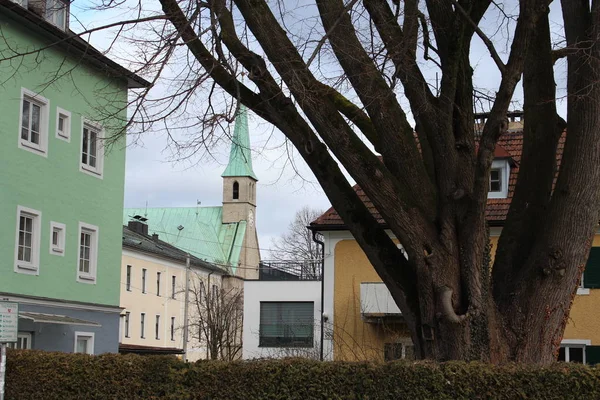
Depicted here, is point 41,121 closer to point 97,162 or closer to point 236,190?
point 97,162

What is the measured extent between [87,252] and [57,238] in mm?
1797

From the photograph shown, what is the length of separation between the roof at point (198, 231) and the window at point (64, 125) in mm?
62259

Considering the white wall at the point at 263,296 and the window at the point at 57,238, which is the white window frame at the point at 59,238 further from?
the white wall at the point at 263,296

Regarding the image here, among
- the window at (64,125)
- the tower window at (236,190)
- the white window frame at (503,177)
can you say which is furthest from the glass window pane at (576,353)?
the tower window at (236,190)

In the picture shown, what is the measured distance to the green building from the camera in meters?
22.1

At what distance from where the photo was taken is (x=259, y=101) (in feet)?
33.8

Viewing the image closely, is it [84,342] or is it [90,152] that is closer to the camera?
[84,342]

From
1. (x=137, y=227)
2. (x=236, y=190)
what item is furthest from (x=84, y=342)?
(x=236, y=190)

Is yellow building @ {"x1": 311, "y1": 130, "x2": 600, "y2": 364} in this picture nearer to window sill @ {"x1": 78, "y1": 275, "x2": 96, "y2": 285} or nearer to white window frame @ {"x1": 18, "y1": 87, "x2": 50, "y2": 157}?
window sill @ {"x1": 78, "y1": 275, "x2": 96, "y2": 285}

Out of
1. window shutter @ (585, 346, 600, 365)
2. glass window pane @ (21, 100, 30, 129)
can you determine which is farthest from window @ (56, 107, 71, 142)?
window shutter @ (585, 346, 600, 365)

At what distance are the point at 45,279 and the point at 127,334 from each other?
3380 centimetres

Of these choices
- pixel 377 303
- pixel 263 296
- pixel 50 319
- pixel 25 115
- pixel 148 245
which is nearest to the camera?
pixel 50 319

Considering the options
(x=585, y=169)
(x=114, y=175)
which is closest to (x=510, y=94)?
(x=585, y=169)

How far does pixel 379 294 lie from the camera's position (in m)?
24.7
